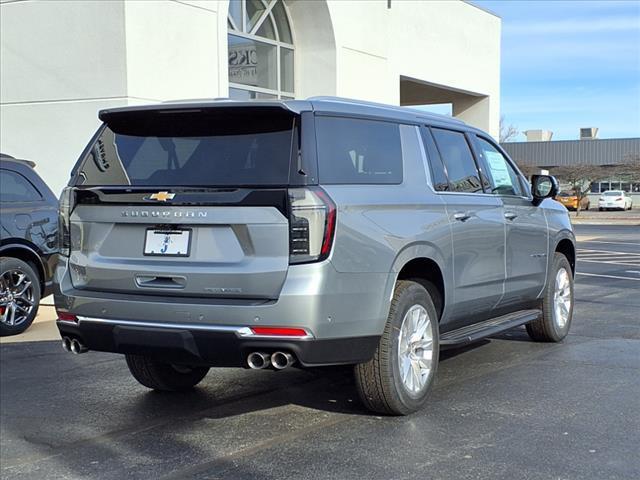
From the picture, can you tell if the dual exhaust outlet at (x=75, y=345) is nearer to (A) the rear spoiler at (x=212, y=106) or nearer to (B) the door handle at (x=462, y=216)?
(A) the rear spoiler at (x=212, y=106)

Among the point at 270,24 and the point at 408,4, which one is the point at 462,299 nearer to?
the point at 270,24

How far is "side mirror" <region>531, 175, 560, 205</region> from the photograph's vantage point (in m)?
7.11

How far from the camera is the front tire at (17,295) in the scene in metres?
8.55

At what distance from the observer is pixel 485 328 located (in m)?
6.09

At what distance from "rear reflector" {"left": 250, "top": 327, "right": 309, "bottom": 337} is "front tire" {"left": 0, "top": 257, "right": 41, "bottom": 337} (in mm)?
5080

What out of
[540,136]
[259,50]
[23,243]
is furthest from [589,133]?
[23,243]

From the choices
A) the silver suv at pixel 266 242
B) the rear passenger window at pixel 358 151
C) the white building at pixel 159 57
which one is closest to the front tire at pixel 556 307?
the silver suv at pixel 266 242

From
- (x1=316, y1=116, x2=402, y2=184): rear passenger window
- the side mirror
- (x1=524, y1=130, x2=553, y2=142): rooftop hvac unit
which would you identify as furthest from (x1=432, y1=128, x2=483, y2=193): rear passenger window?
(x1=524, y1=130, x2=553, y2=142): rooftop hvac unit

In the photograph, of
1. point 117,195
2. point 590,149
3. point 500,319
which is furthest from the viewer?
point 590,149

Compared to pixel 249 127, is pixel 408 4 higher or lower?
higher

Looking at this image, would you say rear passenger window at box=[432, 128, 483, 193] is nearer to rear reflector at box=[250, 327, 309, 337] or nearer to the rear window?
the rear window

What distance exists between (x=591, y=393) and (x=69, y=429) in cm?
361

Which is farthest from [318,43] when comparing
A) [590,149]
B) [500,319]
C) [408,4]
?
[590,149]

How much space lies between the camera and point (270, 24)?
16.1 metres
